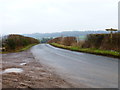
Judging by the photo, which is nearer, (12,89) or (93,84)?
(12,89)

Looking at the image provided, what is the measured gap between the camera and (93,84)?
19.7ft

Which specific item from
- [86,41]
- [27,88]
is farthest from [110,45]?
[27,88]

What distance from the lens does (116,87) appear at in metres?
5.61

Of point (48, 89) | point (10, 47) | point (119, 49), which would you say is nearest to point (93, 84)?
point (48, 89)

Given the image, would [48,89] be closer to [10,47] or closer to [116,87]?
[116,87]

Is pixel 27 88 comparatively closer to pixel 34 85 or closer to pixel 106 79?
pixel 34 85

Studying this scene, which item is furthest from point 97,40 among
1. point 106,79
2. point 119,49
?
point 106,79

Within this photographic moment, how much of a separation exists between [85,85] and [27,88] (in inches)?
83.5

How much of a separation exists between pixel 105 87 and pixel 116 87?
39cm

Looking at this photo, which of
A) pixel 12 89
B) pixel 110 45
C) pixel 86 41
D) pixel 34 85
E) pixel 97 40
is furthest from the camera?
pixel 86 41

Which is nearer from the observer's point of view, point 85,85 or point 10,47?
point 85,85

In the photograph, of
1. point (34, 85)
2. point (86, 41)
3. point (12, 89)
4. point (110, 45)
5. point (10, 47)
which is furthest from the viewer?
point (10, 47)

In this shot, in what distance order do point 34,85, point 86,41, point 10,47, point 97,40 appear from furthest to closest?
point 10,47, point 86,41, point 97,40, point 34,85

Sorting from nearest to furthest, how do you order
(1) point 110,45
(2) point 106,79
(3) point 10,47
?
1. (2) point 106,79
2. (1) point 110,45
3. (3) point 10,47
